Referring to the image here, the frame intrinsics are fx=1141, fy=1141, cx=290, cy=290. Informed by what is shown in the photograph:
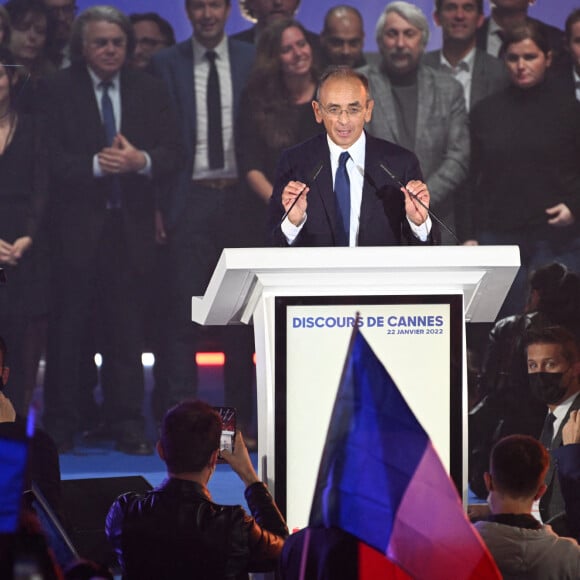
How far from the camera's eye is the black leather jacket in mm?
2602

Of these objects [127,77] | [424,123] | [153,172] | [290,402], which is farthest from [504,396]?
[290,402]

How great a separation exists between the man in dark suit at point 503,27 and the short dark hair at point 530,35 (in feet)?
0.07

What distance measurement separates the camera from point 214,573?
261 centimetres

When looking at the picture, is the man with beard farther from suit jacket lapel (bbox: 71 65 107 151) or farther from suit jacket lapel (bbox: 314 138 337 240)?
suit jacket lapel (bbox: 314 138 337 240)

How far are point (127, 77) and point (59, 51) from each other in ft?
1.65

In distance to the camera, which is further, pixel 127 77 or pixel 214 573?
pixel 127 77

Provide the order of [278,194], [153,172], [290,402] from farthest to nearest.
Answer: [153,172], [278,194], [290,402]

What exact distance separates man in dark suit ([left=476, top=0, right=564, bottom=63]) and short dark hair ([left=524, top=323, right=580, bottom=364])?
1.96 m

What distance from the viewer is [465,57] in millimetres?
8062

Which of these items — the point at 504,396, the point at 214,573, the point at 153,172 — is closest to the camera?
the point at 214,573

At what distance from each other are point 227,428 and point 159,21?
5.45m

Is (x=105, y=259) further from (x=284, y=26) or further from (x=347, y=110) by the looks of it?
(x=347, y=110)

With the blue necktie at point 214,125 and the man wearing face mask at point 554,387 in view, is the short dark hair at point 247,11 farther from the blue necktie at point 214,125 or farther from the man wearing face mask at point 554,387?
the man wearing face mask at point 554,387

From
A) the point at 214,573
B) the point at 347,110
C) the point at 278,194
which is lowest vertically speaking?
the point at 214,573
